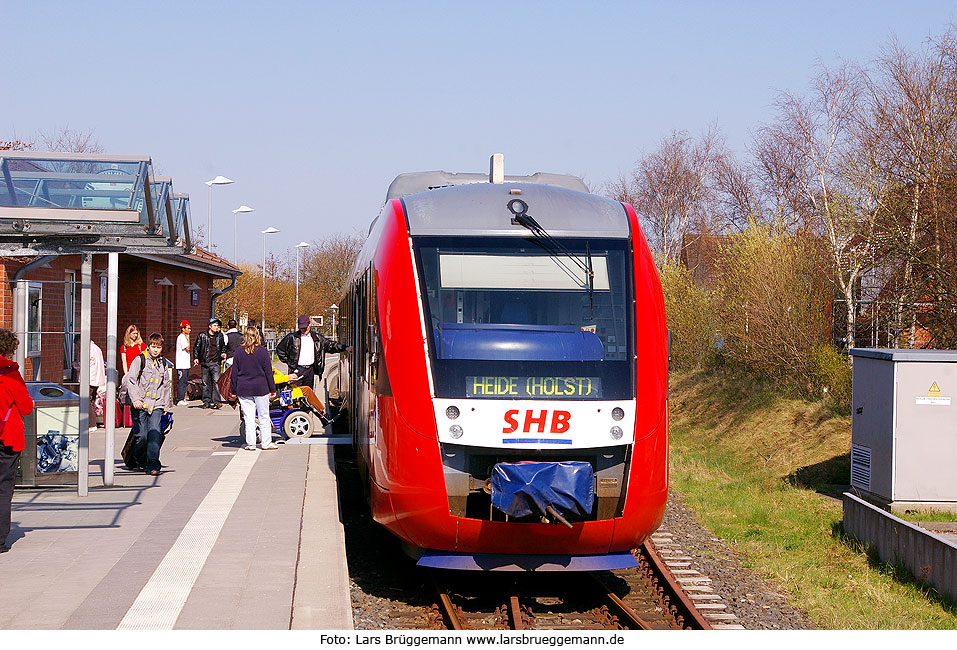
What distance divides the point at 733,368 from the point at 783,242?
381 centimetres

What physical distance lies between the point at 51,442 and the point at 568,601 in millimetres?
5760

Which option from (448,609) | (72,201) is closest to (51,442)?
(72,201)

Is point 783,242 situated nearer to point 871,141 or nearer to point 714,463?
point 871,141

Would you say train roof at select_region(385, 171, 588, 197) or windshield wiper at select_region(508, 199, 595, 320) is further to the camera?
train roof at select_region(385, 171, 588, 197)

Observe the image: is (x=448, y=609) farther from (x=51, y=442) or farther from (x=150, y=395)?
(x=150, y=395)

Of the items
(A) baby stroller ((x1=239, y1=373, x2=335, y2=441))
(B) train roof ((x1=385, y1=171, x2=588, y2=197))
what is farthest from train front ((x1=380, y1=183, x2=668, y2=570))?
(A) baby stroller ((x1=239, y1=373, x2=335, y2=441))

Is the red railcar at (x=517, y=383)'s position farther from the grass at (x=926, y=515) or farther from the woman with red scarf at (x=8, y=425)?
the grass at (x=926, y=515)

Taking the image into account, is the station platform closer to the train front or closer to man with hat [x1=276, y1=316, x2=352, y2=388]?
the train front

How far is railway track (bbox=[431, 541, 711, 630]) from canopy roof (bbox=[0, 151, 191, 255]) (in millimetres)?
3842

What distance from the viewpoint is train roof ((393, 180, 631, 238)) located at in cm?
793

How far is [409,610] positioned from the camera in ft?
24.5

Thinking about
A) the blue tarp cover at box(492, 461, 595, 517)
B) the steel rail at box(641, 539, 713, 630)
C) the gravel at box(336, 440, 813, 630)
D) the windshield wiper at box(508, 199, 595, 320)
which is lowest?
the gravel at box(336, 440, 813, 630)

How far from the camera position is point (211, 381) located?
22.0m
